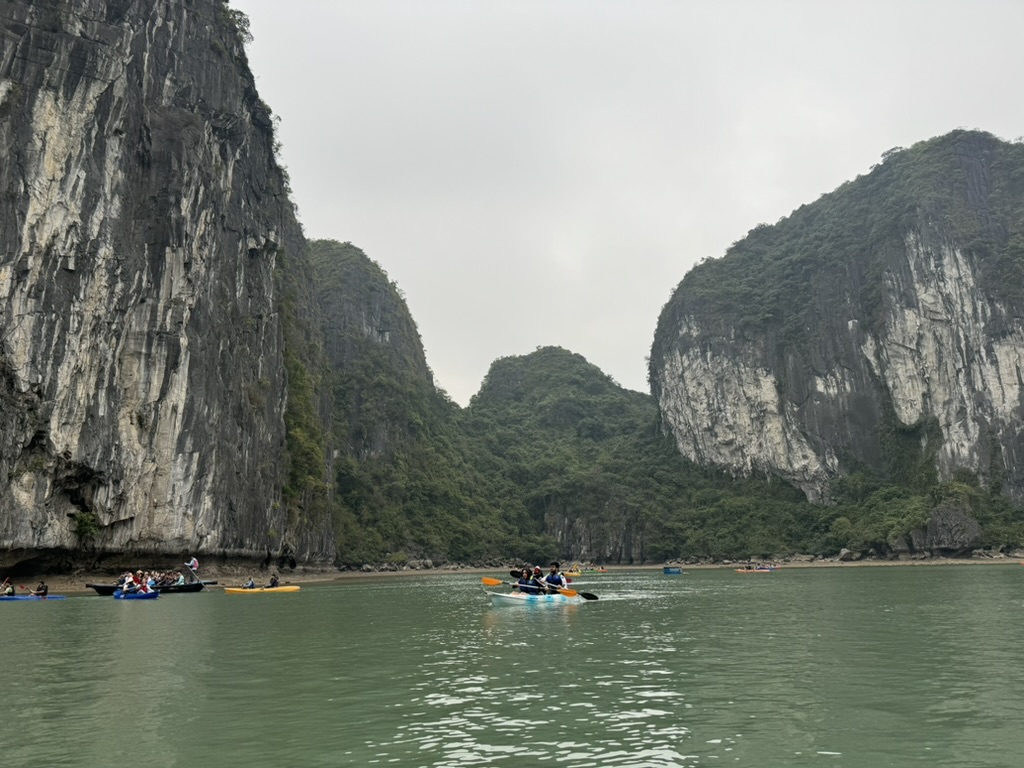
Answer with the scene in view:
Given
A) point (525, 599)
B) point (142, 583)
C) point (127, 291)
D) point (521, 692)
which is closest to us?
point (521, 692)

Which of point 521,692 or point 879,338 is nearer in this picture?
point 521,692

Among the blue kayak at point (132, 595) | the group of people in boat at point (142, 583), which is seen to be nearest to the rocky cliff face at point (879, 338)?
the group of people in boat at point (142, 583)

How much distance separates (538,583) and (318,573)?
36782 millimetres

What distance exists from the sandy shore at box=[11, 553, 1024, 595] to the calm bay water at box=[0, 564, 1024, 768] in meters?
16.8

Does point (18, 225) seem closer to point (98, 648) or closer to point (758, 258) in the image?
point (98, 648)

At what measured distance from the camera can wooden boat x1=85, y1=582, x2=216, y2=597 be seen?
31.7 m

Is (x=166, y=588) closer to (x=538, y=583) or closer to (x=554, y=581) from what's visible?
(x=538, y=583)

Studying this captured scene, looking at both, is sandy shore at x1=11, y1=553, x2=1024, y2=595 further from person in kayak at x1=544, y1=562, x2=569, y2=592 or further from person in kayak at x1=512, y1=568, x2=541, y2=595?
person in kayak at x1=544, y1=562, x2=569, y2=592

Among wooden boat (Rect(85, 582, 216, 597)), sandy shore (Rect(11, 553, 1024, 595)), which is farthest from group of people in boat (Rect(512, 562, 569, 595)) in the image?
sandy shore (Rect(11, 553, 1024, 595))

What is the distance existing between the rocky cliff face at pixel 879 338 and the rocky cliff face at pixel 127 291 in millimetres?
57917

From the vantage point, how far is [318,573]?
59.8 metres

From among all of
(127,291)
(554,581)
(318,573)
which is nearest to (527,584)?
(554,581)

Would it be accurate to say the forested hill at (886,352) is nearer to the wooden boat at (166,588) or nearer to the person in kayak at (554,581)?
the person in kayak at (554,581)

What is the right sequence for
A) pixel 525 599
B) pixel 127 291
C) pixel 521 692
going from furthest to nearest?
pixel 127 291 → pixel 525 599 → pixel 521 692
